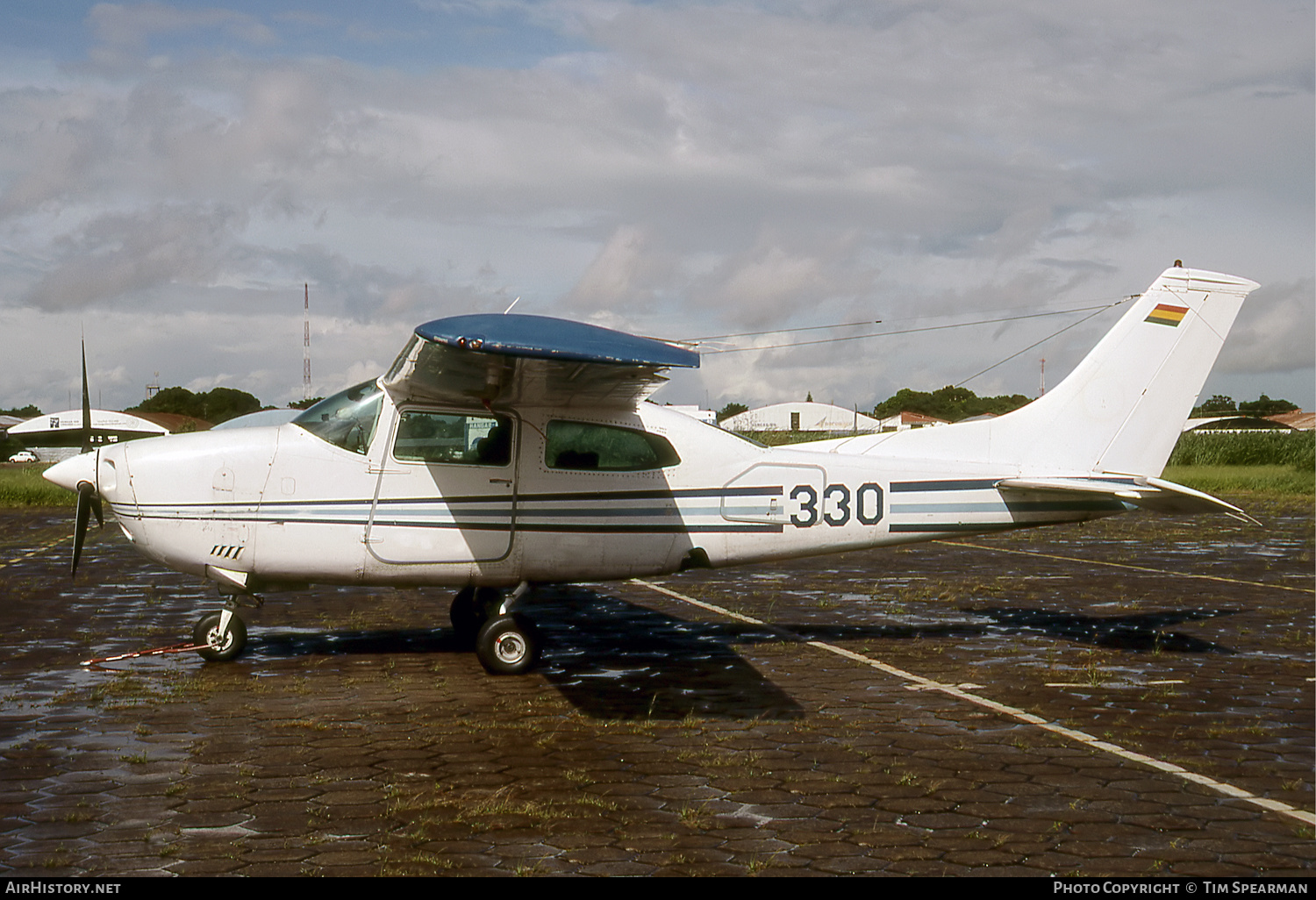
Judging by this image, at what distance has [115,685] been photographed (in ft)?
25.9

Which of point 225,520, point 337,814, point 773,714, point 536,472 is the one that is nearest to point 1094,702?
point 773,714

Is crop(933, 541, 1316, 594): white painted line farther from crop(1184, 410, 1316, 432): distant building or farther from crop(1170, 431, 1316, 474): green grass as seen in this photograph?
crop(1184, 410, 1316, 432): distant building

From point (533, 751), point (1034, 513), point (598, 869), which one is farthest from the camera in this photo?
point (1034, 513)

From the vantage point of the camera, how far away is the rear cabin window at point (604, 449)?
8945 millimetres

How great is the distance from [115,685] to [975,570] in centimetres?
1201

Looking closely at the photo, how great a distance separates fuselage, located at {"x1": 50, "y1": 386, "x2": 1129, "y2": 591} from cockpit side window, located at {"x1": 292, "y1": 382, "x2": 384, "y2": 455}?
0.01 meters

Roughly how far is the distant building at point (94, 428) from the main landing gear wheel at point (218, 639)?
2302 mm

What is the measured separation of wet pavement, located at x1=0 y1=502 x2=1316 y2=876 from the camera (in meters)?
4.72

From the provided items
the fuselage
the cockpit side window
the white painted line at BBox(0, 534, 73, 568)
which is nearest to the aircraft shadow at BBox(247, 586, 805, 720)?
the fuselage

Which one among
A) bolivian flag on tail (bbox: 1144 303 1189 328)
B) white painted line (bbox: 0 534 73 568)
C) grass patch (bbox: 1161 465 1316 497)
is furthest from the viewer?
grass patch (bbox: 1161 465 1316 497)

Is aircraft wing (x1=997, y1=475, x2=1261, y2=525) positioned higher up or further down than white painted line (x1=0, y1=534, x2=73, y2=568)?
higher up

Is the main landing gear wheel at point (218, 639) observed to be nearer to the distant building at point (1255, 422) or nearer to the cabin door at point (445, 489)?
the cabin door at point (445, 489)

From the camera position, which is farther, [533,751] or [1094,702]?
[1094,702]
